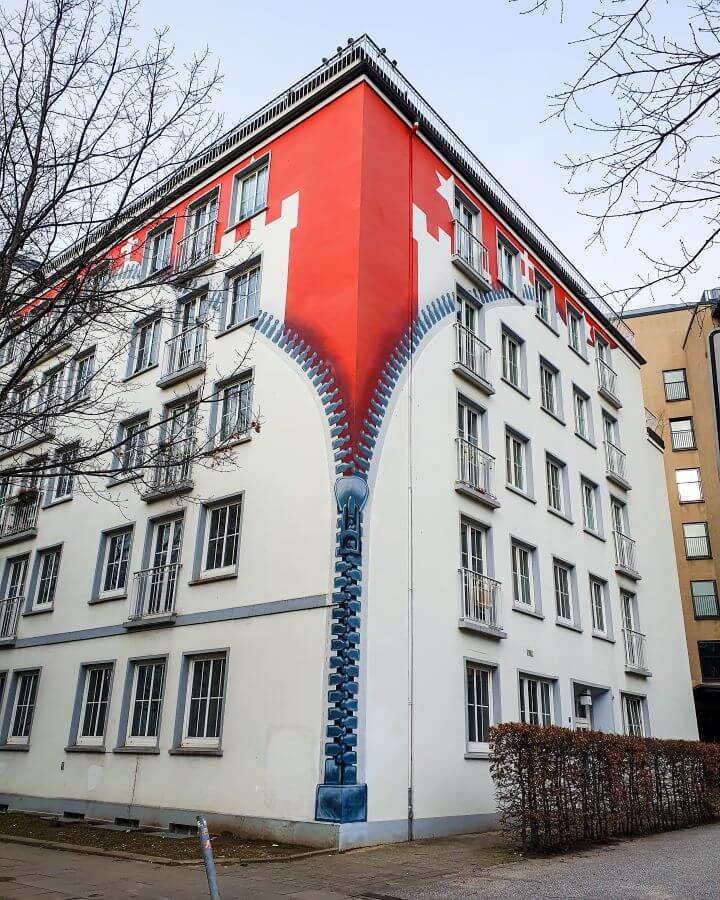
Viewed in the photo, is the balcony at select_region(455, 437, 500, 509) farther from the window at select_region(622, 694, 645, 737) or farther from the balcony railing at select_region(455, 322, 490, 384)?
the window at select_region(622, 694, 645, 737)

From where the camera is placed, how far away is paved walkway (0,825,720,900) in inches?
345

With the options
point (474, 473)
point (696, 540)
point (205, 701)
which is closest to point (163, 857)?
point (205, 701)

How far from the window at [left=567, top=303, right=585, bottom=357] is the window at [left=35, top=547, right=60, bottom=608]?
52.7ft

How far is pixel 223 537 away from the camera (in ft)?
54.2

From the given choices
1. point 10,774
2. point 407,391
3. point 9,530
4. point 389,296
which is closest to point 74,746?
point 10,774

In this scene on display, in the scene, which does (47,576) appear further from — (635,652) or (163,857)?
(635,652)

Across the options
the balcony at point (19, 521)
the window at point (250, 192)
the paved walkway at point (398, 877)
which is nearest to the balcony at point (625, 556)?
the paved walkway at point (398, 877)

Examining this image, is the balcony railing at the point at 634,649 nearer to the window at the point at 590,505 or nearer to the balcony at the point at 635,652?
the balcony at the point at 635,652

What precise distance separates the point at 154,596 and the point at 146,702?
83.8 inches

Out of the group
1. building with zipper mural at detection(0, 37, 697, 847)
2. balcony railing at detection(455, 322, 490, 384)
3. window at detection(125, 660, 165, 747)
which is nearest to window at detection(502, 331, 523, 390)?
building with zipper mural at detection(0, 37, 697, 847)

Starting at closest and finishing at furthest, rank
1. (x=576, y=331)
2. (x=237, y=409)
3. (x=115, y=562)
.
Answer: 1. (x=237, y=409)
2. (x=115, y=562)
3. (x=576, y=331)

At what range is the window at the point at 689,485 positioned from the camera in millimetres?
37281

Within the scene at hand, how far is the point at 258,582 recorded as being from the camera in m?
15.0

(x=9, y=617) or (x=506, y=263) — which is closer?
(x=9, y=617)
